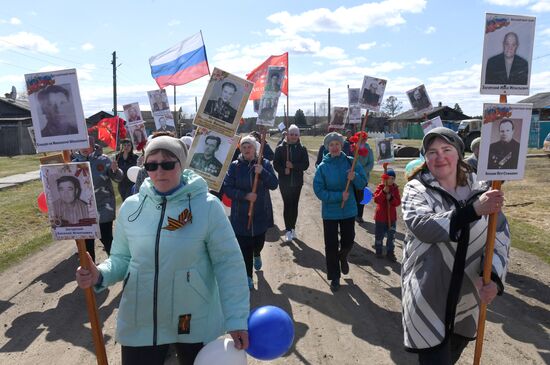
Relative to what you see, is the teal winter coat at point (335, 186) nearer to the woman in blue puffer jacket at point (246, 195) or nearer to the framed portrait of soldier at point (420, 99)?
the woman in blue puffer jacket at point (246, 195)

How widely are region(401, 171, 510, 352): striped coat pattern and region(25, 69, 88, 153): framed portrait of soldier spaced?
2101mm

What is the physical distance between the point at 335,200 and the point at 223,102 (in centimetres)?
214

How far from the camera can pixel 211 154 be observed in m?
4.49

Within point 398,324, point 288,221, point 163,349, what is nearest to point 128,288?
point 163,349

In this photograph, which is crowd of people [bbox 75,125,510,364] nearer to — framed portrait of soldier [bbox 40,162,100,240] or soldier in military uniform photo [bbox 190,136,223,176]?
framed portrait of soldier [bbox 40,162,100,240]

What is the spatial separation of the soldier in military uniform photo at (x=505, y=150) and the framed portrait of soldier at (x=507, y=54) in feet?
0.81

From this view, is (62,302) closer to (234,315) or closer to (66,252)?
(66,252)

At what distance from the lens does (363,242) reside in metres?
7.81

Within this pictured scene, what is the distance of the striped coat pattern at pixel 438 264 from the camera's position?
2.51 m

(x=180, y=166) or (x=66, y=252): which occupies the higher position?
(x=180, y=166)

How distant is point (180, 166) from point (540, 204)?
10.6m

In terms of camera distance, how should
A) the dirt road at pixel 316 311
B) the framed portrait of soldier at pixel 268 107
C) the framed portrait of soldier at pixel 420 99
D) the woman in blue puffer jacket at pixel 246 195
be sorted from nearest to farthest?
the dirt road at pixel 316 311 → the woman in blue puffer jacket at pixel 246 195 → the framed portrait of soldier at pixel 268 107 → the framed portrait of soldier at pixel 420 99

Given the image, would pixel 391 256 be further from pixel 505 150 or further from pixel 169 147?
pixel 169 147

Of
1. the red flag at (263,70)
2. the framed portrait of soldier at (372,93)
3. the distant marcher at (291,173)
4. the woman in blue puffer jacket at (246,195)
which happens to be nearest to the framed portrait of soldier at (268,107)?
the red flag at (263,70)
